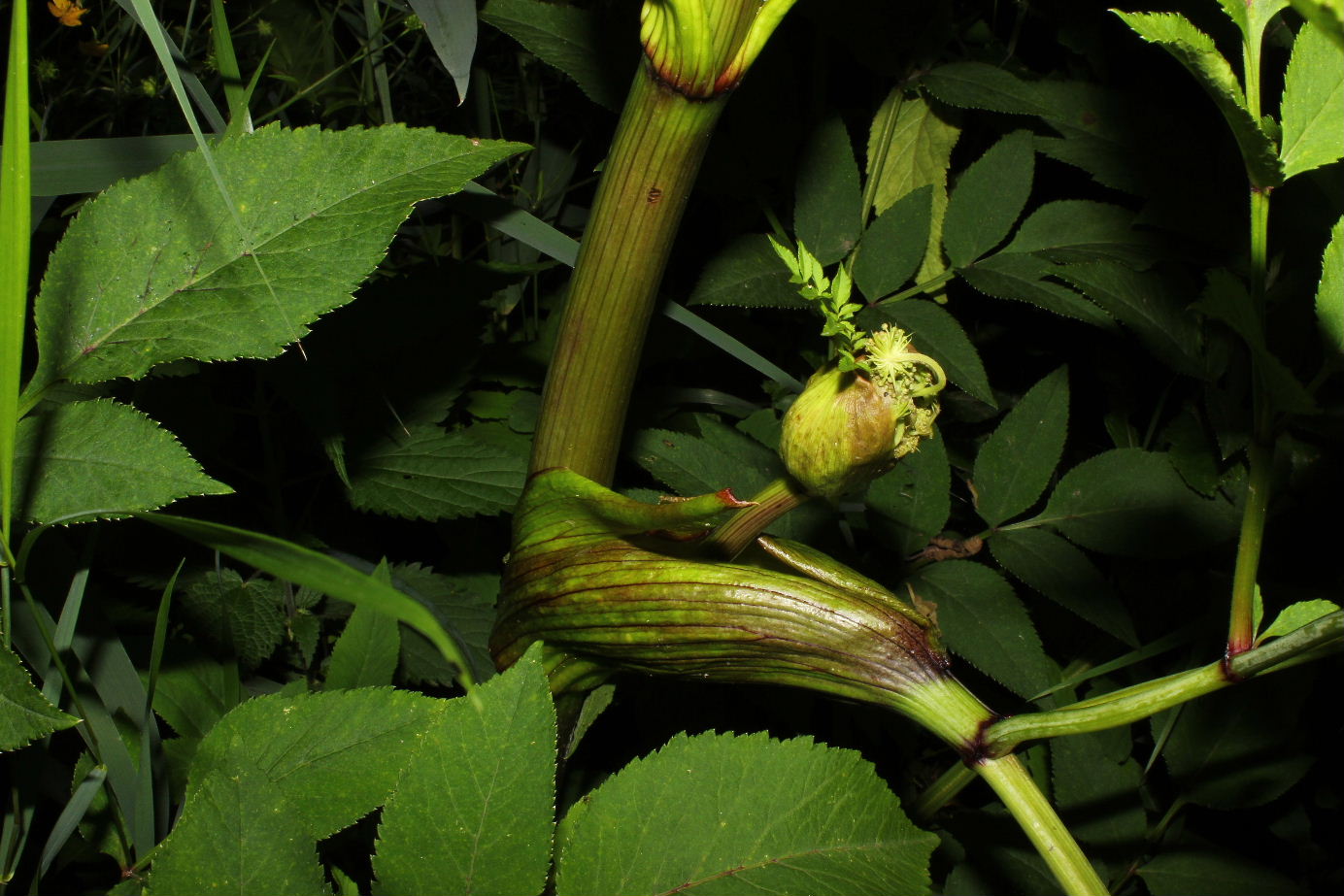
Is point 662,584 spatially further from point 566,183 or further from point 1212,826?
point 1212,826

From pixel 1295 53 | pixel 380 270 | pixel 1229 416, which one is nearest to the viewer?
pixel 1295 53

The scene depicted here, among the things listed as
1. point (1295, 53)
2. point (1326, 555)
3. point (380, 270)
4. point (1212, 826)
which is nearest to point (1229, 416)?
point (1326, 555)

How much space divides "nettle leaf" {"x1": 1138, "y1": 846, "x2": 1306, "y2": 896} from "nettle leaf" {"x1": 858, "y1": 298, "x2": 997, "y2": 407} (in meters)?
0.67

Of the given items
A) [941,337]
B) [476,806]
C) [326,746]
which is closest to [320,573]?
[476,806]

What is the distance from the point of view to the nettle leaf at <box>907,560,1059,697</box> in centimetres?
105

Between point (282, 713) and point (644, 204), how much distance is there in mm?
473

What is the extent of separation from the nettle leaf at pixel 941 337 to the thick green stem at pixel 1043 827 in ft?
1.72

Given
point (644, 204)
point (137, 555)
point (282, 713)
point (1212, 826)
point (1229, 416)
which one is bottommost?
point (1212, 826)

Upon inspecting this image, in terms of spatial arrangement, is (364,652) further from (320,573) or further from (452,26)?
(452,26)

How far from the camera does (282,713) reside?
2.42 ft

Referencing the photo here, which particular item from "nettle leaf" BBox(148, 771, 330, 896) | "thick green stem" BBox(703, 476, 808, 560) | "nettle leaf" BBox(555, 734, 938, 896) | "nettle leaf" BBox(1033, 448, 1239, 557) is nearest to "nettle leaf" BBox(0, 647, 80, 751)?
"nettle leaf" BBox(148, 771, 330, 896)

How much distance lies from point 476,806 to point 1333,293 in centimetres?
66

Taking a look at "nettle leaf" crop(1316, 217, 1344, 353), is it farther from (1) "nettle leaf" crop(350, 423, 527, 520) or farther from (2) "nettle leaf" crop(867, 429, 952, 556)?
(1) "nettle leaf" crop(350, 423, 527, 520)

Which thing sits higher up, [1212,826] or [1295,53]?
[1295,53]
